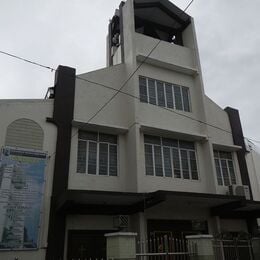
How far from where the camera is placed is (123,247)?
277 inches

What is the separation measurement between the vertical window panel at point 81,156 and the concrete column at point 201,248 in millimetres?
5483

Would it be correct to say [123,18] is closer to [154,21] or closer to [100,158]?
[154,21]

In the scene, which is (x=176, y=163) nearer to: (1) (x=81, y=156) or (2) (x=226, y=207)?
(2) (x=226, y=207)

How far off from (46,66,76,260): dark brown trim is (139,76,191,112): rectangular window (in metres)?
3.38

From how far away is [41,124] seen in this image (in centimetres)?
1184

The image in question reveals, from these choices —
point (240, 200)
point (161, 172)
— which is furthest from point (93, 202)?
point (240, 200)

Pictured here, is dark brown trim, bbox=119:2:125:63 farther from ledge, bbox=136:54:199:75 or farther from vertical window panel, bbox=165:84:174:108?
vertical window panel, bbox=165:84:174:108

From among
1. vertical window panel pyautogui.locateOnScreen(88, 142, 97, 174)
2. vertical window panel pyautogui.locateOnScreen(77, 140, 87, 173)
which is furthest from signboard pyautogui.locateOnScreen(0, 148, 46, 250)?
vertical window panel pyautogui.locateOnScreen(88, 142, 97, 174)

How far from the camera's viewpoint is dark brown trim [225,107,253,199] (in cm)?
1516

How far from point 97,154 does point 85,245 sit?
11.9 ft

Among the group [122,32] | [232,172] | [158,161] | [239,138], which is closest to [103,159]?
[158,161]

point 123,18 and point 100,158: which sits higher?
point 123,18

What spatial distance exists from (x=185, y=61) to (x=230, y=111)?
146 inches

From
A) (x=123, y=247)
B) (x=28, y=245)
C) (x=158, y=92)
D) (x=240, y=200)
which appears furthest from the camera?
(x=158, y=92)
